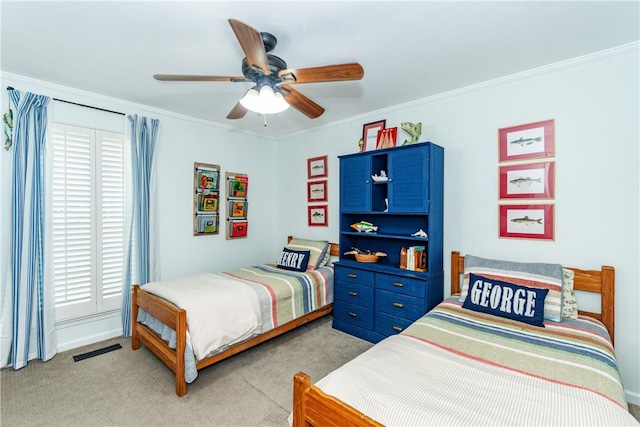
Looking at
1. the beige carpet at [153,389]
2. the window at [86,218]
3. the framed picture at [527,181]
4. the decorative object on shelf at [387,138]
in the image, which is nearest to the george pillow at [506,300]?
the framed picture at [527,181]

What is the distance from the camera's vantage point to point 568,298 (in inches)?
89.0

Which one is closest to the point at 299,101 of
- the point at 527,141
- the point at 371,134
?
the point at 371,134

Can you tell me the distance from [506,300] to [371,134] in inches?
86.8

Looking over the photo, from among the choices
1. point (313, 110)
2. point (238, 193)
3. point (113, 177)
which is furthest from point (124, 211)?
point (313, 110)

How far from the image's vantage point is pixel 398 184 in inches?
120

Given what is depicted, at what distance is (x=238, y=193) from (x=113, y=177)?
4.97 ft

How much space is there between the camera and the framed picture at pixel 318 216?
424 cm

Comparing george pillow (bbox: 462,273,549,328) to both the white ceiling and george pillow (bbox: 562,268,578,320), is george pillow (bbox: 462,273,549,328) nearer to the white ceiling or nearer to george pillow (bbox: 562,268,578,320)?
george pillow (bbox: 562,268,578,320)

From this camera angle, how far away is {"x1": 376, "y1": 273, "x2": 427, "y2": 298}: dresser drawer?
9.18ft

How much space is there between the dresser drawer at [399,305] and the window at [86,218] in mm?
2818

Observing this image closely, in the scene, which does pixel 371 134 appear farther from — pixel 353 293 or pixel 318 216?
pixel 353 293

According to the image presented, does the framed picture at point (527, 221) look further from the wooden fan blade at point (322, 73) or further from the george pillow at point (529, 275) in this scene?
the wooden fan blade at point (322, 73)

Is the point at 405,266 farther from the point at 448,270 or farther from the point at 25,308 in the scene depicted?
the point at 25,308

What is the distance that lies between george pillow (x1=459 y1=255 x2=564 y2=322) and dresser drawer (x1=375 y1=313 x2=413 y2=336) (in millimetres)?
637
